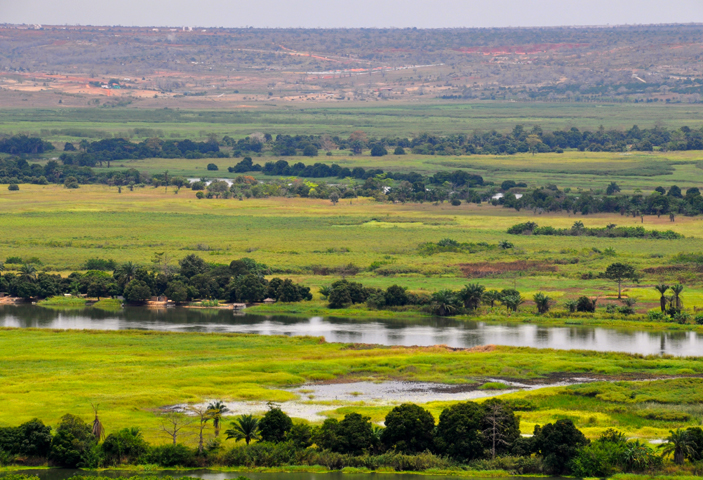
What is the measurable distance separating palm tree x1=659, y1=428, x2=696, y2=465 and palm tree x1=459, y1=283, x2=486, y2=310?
115 feet

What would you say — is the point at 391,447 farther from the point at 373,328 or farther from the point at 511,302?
Result: the point at 511,302

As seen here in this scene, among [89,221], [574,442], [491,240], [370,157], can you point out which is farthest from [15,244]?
[370,157]

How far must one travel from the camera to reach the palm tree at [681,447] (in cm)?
3775

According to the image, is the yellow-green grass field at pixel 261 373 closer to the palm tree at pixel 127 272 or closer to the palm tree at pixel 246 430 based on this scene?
the palm tree at pixel 246 430

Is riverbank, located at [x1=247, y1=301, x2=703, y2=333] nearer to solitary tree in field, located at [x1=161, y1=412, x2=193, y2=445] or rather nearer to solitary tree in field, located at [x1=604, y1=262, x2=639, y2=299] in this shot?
solitary tree in field, located at [x1=604, y1=262, x2=639, y2=299]

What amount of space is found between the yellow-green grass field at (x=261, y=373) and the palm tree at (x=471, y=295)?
12.9 meters

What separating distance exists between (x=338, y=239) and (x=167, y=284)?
27670 millimetres

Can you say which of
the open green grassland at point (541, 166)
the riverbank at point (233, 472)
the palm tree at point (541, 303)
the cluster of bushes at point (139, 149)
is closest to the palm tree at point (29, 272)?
the palm tree at point (541, 303)

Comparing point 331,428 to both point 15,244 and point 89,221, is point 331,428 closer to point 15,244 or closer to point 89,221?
point 15,244

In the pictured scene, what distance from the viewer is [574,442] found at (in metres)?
38.2

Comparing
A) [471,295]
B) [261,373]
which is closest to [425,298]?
[471,295]

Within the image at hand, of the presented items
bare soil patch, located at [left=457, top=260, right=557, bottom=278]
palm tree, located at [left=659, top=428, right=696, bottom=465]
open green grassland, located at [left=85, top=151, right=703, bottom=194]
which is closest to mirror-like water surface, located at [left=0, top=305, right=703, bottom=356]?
bare soil patch, located at [left=457, top=260, right=557, bottom=278]

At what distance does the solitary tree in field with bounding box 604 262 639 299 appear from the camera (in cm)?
7819

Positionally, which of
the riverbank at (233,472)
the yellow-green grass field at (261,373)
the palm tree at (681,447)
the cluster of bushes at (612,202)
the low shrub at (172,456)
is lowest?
the riverbank at (233,472)
